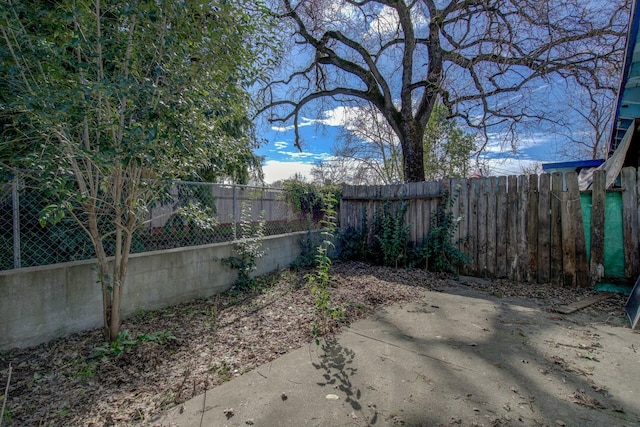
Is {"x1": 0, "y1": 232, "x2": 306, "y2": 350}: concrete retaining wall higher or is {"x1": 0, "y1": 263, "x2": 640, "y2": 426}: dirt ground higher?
{"x1": 0, "y1": 232, "x2": 306, "y2": 350}: concrete retaining wall

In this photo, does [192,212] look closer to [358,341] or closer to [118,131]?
[118,131]

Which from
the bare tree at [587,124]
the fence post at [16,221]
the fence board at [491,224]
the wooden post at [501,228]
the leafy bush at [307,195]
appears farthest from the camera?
the bare tree at [587,124]

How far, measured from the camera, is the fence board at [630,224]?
4.24m

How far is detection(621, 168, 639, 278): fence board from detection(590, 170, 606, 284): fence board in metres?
0.24

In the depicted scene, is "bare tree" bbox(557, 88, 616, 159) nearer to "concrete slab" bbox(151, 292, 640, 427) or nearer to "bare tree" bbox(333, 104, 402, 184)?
"concrete slab" bbox(151, 292, 640, 427)

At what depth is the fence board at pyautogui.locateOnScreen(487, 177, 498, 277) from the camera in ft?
17.4

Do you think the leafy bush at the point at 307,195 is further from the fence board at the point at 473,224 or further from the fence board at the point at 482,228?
the fence board at the point at 482,228

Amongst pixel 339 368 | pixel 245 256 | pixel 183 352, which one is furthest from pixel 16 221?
pixel 339 368

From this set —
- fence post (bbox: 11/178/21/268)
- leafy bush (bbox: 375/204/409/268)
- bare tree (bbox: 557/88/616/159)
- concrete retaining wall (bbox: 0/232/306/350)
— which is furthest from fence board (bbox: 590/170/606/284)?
fence post (bbox: 11/178/21/268)

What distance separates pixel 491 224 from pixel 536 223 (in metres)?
0.65

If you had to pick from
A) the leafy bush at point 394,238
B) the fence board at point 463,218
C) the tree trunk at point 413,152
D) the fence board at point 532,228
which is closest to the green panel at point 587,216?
the fence board at point 532,228

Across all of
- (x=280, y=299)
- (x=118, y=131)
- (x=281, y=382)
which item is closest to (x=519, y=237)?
(x=280, y=299)

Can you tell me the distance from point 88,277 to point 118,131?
1.74 m

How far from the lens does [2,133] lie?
2.75 m
